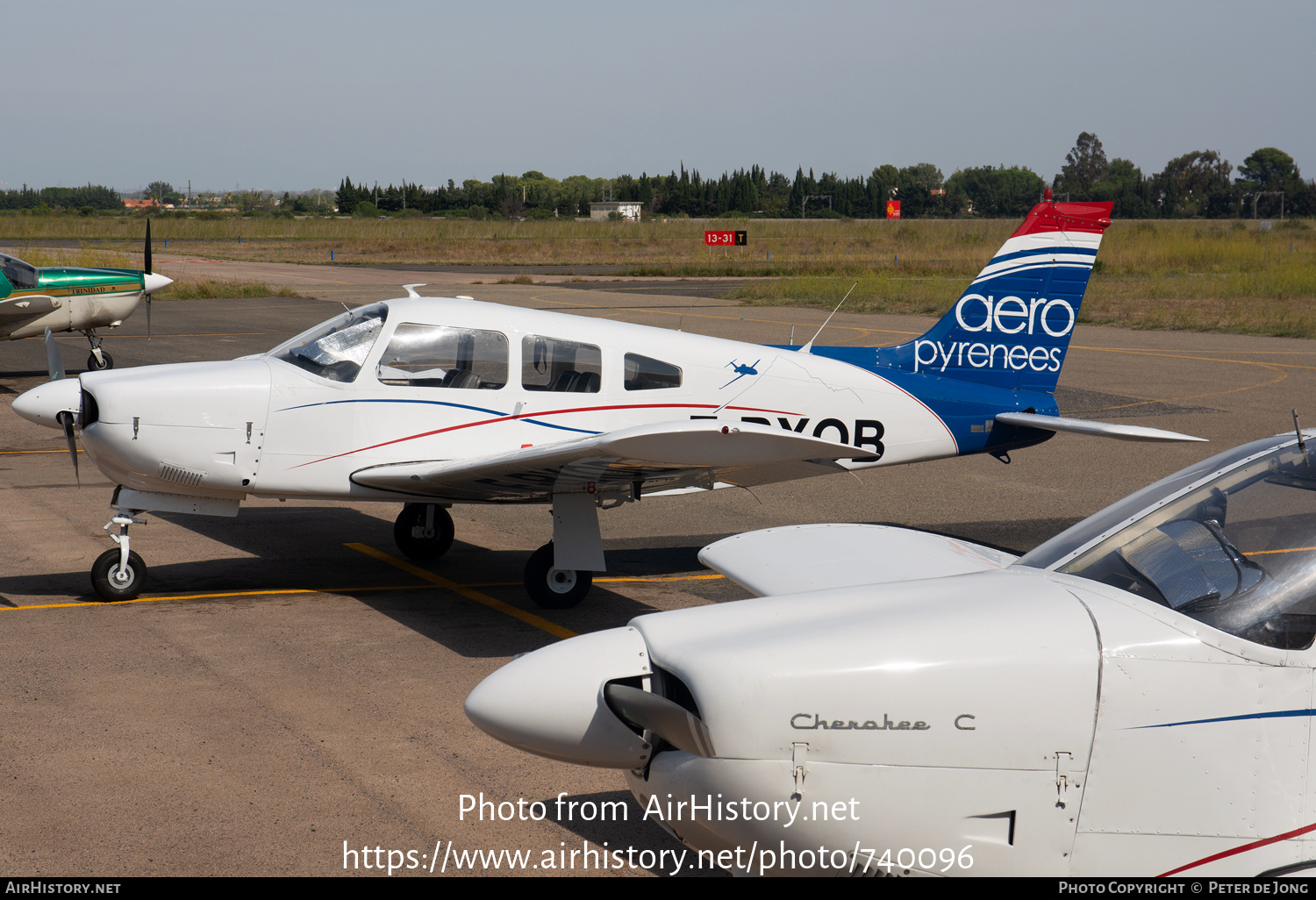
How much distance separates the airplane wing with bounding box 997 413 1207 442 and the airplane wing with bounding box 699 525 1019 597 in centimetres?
428

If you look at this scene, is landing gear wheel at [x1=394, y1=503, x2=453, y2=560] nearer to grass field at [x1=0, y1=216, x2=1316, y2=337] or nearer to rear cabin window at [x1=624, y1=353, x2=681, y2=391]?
rear cabin window at [x1=624, y1=353, x2=681, y2=391]

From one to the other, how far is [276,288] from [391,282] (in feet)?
23.9

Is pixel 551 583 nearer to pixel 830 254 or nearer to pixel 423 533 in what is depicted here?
pixel 423 533

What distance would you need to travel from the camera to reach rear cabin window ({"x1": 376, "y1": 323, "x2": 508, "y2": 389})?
7965mm

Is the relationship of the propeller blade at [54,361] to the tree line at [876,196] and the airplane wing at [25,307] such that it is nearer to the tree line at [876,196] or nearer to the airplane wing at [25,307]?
the airplane wing at [25,307]

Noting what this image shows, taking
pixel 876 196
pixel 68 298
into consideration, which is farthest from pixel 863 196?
pixel 68 298

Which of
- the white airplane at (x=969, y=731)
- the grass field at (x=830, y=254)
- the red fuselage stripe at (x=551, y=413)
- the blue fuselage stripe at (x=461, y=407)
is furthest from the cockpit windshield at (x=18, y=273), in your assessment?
the grass field at (x=830, y=254)

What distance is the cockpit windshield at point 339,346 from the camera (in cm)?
789

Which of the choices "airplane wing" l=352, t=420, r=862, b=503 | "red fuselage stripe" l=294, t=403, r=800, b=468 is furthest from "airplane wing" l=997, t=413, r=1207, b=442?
"red fuselage stripe" l=294, t=403, r=800, b=468

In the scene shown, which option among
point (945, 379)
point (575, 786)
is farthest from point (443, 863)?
point (945, 379)

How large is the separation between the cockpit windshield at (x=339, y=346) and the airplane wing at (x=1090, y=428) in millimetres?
5123

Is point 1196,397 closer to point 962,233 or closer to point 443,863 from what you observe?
point 443,863

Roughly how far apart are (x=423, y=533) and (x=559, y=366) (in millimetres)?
2083

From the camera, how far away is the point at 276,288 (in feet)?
130
